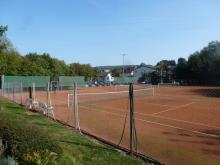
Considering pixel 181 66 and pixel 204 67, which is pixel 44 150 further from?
pixel 181 66

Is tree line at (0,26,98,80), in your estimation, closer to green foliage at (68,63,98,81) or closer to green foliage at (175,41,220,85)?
green foliage at (68,63,98,81)

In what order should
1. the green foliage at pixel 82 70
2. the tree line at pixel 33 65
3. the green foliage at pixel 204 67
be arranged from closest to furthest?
1. the tree line at pixel 33 65
2. the green foliage at pixel 204 67
3. the green foliage at pixel 82 70

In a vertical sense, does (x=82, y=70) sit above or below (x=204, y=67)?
above

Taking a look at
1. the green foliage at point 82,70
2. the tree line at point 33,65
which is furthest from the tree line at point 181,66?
the green foliage at point 82,70

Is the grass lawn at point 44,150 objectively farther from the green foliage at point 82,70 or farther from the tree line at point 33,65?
the green foliage at point 82,70

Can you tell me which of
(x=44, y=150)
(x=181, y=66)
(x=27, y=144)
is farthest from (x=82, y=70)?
(x=44, y=150)

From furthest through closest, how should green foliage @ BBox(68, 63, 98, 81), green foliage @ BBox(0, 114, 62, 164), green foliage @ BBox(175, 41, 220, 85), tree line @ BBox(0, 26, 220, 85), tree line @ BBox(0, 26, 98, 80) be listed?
green foliage @ BBox(68, 63, 98, 81) → green foliage @ BBox(175, 41, 220, 85) → tree line @ BBox(0, 26, 220, 85) → tree line @ BBox(0, 26, 98, 80) → green foliage @ BBox(0, 114, 62, 164)

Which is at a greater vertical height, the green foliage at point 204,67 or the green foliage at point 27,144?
the green foliage at point 204,67

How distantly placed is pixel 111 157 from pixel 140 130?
6133 mm

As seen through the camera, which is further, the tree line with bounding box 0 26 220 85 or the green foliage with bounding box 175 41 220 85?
the green foliage with bounding box 175 41 220 85

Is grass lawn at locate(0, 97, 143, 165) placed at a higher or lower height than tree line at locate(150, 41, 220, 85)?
lower

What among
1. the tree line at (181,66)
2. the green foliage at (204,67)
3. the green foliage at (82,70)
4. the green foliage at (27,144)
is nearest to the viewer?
the green foliage at (27,144)

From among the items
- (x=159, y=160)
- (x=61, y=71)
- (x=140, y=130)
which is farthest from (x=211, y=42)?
(x=159, y=160)

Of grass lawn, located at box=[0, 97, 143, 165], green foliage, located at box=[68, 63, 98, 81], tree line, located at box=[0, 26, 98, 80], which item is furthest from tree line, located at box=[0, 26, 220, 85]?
grass lawn, located at box=[0, 97, 143, 165]
